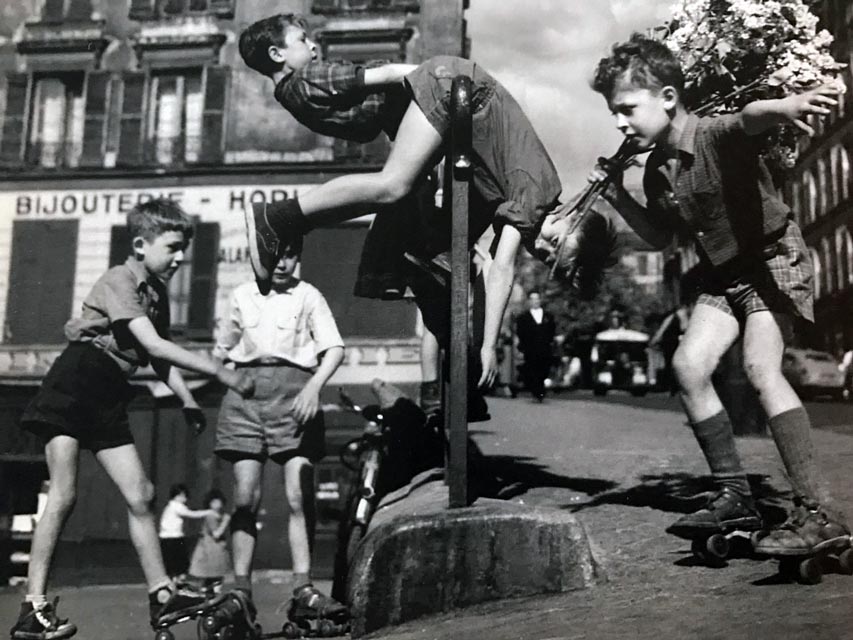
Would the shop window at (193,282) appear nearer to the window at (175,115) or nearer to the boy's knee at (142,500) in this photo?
the window at (175,115)

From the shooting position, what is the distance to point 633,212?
2359 millimetres

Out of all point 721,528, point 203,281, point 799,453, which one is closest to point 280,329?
point 203,281

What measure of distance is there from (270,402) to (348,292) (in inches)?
19.5

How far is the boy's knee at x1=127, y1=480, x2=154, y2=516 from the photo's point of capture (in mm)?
2594

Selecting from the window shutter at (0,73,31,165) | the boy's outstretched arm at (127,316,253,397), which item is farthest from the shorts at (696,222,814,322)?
the window shutter at (0,73,31,165)

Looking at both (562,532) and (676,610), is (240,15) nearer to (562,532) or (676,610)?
(562,532)

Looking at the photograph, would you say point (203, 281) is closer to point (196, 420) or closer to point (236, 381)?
point (236, 381)

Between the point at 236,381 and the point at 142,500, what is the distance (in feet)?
1.56

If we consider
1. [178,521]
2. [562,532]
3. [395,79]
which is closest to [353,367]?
[178,521]

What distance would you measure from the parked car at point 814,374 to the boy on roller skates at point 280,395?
1.47 m

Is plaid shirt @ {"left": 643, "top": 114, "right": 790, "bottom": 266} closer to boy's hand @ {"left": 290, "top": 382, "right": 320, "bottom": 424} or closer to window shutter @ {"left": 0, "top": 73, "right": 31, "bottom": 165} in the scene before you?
boy's hand @ {"left": 290, "top": 382, "right": 320, "bottom": 424}

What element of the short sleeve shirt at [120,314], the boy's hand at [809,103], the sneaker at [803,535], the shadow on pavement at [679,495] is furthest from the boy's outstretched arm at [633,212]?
the short sleeve shirt at [120,314]

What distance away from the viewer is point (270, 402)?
284 cm

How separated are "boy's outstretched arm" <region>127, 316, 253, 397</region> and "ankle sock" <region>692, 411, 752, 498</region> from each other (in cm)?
151
